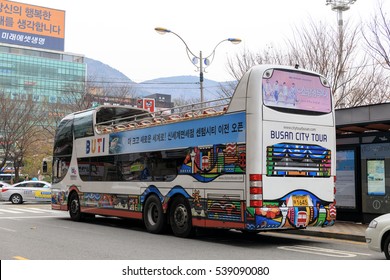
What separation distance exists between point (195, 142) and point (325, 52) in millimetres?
13528

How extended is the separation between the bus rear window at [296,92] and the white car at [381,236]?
338cm

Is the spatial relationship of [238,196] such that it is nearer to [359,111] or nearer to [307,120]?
[307,120]

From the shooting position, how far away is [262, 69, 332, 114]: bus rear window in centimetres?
1053

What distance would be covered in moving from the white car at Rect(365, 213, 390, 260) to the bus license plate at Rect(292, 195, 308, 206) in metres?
2.30

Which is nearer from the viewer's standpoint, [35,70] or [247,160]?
[247,160]

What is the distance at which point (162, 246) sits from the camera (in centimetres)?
1055

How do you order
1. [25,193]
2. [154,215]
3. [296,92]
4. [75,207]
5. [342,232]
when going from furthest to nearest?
[25,193], [75,207], [154,215], [342,232], [296,92]

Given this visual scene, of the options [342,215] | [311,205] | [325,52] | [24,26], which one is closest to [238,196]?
[311,205]

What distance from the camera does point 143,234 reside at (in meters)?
13.2

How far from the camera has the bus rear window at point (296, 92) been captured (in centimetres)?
1053

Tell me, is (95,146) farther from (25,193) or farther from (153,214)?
(25,193)

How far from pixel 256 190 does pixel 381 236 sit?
269cm

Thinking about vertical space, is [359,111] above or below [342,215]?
above

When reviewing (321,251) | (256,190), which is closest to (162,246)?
(256,190)
